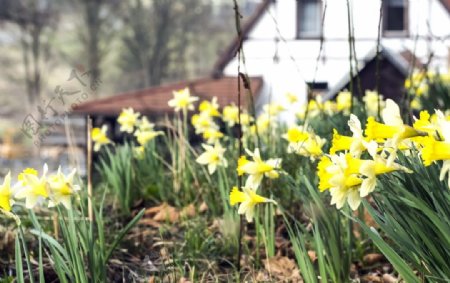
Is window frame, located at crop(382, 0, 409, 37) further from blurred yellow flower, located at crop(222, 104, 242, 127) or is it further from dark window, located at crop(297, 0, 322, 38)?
blurred yellow flower, located at crop(222, 104, 242, 127)

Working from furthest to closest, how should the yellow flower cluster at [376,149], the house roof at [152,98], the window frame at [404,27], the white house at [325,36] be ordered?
the window frame at [404,27], the white house at [325,36], the house roof at [152,98], the yellow flower cluster at [376,149]

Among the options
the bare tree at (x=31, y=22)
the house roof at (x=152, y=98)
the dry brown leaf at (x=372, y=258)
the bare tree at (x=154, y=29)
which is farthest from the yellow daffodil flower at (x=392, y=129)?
the bare tree at (x=154, y=29)

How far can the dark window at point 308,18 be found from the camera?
16.4 meters

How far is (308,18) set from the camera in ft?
54.4

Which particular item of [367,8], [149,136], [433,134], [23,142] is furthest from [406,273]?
[23,142]

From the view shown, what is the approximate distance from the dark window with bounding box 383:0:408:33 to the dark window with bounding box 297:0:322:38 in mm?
1699

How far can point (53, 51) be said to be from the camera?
2730 centimetres

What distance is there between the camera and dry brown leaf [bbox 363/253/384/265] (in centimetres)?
195

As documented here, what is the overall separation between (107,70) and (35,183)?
32929mm

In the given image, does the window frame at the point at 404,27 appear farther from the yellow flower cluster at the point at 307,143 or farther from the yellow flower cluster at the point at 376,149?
the yellow flower cluster at the point at 376,149

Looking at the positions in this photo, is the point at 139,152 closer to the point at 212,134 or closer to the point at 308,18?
the point at 212,134

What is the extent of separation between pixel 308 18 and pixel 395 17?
7.07 ft

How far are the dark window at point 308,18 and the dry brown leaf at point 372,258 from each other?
48.6 ft

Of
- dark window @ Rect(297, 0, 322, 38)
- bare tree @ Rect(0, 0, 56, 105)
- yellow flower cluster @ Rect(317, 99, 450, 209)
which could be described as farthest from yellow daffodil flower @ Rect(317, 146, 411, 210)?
bare tree @ Rect(0, 0, 56, 105)
